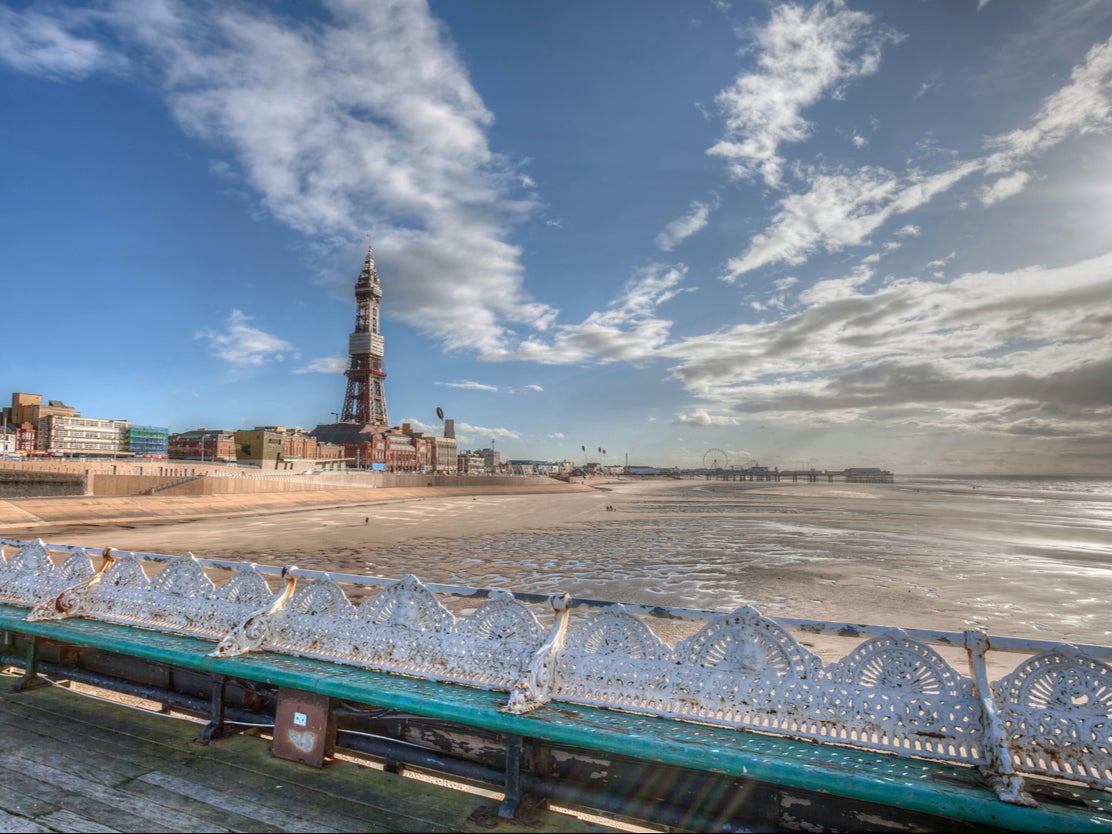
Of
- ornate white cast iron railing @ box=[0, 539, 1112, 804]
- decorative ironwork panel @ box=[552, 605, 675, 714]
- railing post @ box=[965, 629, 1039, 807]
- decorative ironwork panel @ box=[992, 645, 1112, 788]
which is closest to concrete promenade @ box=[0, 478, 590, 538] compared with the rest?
ornate white cast iron railing @ box=[0, 539, 1112, 804]

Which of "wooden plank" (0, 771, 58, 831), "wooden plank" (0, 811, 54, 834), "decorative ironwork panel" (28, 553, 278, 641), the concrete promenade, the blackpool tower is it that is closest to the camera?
"wooden plank" (0, 811, 54, 834)

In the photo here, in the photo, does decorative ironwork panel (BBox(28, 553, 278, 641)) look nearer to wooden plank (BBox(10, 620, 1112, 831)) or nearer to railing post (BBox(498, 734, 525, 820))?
wooden plank (BBox(10, 620, 1112, 831))

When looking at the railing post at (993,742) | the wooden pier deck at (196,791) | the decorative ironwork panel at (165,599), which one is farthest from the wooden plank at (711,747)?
the decorative ironwork panel at (165,599)

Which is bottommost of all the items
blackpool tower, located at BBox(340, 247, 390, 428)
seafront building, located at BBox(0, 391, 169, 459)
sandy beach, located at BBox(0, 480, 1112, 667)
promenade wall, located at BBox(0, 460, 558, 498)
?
sandy beach, located at BBox(0, 480, 1112, 667)

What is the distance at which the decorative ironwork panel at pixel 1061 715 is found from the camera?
2432 mm

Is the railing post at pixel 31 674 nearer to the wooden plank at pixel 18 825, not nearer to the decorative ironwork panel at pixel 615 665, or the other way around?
the wooden plank at pixel 18 825

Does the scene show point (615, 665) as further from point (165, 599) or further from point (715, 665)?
point (165, 599)

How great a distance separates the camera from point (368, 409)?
14300 cm

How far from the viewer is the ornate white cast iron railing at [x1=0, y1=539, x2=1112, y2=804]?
2.53 m

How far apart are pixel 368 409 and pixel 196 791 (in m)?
147

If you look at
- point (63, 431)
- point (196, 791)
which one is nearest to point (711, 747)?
point (196, 791)

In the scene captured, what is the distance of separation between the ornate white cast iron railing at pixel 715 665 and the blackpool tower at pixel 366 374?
14298 cm

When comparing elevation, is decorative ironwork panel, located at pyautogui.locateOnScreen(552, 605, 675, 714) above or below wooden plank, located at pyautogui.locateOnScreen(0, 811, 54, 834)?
above

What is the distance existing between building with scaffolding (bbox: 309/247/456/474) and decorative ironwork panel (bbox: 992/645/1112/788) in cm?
12802
